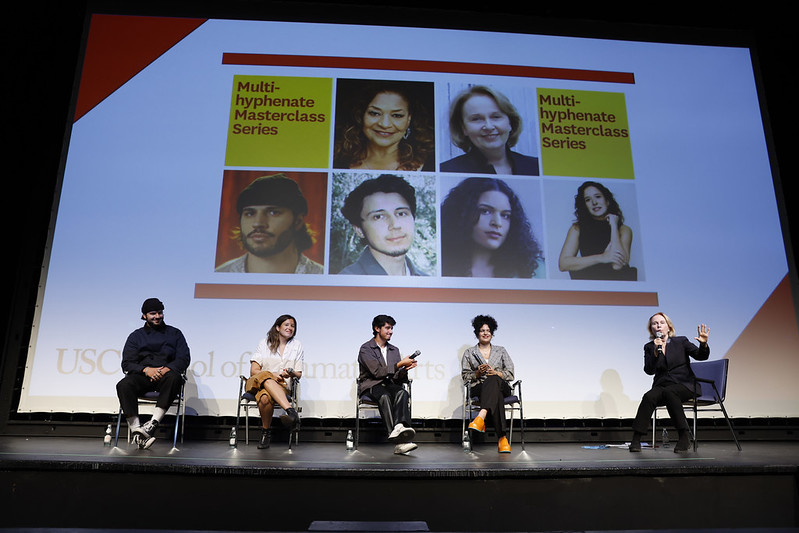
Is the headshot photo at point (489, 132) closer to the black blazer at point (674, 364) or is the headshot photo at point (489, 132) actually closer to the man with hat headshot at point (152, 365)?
the black blazer at point (674, 364)

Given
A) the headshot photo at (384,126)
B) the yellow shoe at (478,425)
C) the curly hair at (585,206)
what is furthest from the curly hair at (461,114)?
the yellow shoe at (478,425)

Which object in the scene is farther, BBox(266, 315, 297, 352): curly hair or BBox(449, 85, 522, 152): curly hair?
BBox(449, 85, 522, 152): curly hair

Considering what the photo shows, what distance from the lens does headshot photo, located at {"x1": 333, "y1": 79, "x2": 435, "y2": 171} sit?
4867 mm

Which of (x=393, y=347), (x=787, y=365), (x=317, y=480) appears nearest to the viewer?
(x=317, y=480)

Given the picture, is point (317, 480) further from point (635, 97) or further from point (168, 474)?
point (635, 97)

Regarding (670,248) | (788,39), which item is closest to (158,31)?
(670,248)

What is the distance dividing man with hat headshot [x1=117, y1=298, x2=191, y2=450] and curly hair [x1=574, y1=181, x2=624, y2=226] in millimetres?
3225

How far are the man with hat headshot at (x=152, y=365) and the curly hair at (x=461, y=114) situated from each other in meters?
2.68

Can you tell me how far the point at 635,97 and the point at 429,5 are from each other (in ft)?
6.52

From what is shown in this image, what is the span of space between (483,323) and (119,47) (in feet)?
12.5

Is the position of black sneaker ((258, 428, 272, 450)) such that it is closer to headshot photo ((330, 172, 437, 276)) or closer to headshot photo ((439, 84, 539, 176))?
headshot photo ((330, 172, 437, 276))

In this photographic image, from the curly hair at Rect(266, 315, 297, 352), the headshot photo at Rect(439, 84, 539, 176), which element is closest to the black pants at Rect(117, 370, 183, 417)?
the curly hair at Rect(266, 315, 297, 352)

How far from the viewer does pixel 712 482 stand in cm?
298

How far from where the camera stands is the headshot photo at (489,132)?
16.1 feet
